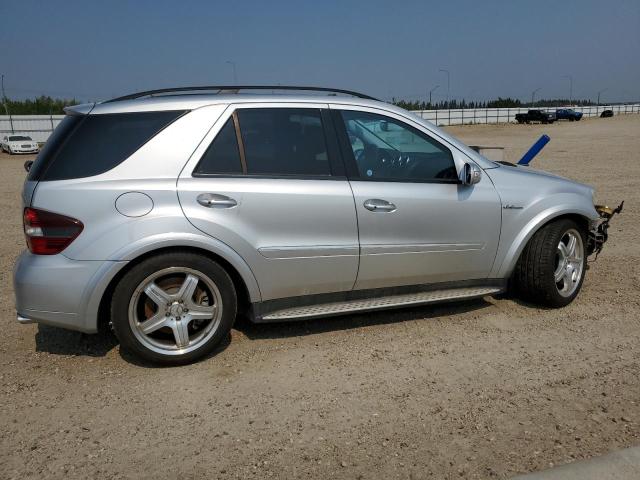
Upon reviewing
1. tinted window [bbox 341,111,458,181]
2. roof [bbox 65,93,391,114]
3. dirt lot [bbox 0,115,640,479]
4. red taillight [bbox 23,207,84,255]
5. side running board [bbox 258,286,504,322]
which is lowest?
dirt lot [bbox 0,115,640,479]

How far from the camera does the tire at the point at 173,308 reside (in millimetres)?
3568

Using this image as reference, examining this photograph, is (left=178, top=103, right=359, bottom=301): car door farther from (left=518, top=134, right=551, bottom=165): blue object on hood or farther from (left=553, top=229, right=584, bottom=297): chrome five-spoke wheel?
(left=518, top=134, right=551, bottom=165): blue object on hood

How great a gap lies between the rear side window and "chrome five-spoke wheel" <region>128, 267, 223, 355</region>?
0.79 meters

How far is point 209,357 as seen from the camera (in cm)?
392

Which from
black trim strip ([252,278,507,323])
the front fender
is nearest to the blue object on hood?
the front fender

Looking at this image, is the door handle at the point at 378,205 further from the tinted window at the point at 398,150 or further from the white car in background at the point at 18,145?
the white car in background at the point at 18,145

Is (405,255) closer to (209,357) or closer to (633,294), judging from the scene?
(209,357)

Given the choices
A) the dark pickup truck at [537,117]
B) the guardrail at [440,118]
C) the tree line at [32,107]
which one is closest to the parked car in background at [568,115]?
the guardrail at [440,118]

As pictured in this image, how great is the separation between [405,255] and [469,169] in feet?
2.57

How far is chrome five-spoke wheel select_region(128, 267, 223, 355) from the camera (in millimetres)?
3623

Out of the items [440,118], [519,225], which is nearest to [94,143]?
[519,225]

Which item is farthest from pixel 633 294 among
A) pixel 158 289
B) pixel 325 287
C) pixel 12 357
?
pixel 12 357

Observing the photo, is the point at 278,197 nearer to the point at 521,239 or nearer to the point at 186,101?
A: the point at 186,101

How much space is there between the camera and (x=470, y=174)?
4152 mm
